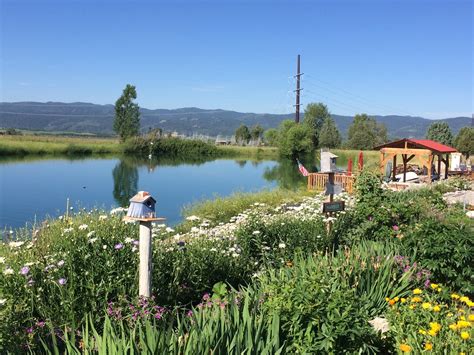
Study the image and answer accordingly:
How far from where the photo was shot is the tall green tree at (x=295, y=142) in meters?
55.7

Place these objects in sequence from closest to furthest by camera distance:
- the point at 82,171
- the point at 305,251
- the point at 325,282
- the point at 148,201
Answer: the point at 325,282 → the point at 148,201 → the point at 305,251 → the point at 82,171

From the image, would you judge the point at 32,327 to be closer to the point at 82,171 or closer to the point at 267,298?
the point at 267,298

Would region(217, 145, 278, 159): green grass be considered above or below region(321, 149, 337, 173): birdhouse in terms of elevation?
below

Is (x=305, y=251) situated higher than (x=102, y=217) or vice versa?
(x=102, y=217)

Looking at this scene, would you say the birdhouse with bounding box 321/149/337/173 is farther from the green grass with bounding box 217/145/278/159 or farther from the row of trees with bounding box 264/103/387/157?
the green grass with bounding box 217/145/278/159

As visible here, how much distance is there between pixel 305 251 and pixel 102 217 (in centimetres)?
275

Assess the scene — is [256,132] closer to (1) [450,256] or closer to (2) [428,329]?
(1) [450,256]

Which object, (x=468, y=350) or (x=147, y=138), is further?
(x=147, y=138)

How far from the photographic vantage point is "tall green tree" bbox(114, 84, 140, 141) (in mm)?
69562

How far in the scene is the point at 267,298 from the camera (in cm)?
351

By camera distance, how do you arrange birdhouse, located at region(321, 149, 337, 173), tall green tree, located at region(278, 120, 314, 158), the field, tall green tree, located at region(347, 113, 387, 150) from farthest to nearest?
tall green tree, located at region(347, 113, 387, 150) → tall green tree, located at region(278, 120, 314, 158) → birdhouse, located at region(321, 149, 337, 173) → the field

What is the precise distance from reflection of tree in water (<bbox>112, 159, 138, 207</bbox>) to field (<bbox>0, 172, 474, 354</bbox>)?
13655mm

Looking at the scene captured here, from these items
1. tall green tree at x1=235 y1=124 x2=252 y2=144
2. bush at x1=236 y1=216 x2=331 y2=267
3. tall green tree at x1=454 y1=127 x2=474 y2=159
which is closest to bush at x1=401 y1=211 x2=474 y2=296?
bush at x1=236 y1=216 x2=331 y2=267

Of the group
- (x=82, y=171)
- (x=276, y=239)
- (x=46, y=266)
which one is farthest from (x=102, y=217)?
(x=82, y=171)
